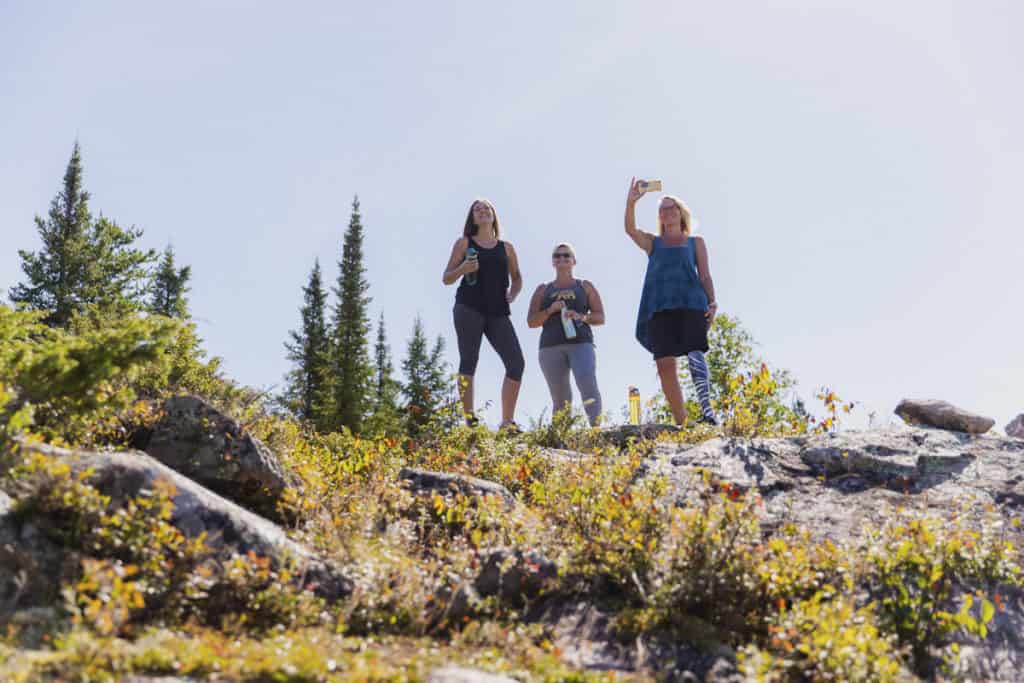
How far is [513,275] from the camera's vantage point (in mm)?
10133

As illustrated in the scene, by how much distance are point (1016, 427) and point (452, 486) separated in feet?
27.1

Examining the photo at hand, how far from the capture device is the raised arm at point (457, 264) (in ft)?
31.7

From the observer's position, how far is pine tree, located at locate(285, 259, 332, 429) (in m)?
34.5

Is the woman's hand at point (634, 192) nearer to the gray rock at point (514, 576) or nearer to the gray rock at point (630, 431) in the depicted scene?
the gray rock at point (630, 431)

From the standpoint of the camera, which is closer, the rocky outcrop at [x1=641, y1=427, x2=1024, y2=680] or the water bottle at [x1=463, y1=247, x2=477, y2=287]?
the rocky outcrop at [x1=641, y1=427, x2=1024, y2=680]

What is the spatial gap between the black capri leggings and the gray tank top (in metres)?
0.58

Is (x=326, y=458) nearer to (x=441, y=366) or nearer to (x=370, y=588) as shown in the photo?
(x=370, y=588)

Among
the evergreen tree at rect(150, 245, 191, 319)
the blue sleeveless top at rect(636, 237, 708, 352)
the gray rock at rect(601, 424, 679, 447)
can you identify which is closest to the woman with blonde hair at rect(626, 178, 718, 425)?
the blue sleeveless top at rect(636, 237, 708, 352)

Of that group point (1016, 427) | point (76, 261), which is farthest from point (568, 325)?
point (76, 261)

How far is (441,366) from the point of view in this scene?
44812 mm

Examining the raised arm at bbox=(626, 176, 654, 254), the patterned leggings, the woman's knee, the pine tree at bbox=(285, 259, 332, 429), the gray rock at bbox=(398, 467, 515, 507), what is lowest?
the gray rock at bbox=(398, 467, 515, 507)

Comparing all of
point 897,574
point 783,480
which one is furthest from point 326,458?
point 897,574

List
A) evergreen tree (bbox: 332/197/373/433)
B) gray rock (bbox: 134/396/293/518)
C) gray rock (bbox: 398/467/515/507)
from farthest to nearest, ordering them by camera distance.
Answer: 1. evergreen tree (bbox: 332/197/373/433)
2. gray rock (bbox: 398/467/515/507)
3. gray rock (bbox: 134/396/293/518)

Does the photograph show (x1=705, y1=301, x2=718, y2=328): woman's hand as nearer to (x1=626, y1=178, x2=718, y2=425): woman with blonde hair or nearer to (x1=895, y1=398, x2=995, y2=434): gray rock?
(x1=626, y1=178, x2=718, y2=425): woman with blonde hair
